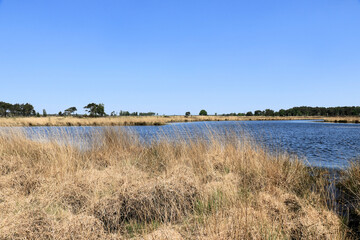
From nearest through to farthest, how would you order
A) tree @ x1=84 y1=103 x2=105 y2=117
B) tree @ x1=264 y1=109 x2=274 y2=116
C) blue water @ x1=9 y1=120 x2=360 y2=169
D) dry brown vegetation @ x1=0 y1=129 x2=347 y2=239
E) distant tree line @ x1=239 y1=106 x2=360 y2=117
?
1. dry brown vegetation @ x1=0 y1=129 x2=347 y2=239
2. blue water @ x1=9 y1=120 x2=360 y2=169
3. tree @ x1=84 y1=103 x2=105 y2=117
4. distant tree line @ x1=239 y1=106 x2=360 y2=117
5. tree @ x1=264 y1=109 x2=274 y2=116

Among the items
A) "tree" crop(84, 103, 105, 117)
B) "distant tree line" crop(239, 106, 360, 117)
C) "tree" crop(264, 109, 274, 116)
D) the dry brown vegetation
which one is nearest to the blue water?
the dry brown vegetation

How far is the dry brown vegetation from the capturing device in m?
2.54

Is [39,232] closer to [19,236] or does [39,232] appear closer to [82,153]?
[19,236]

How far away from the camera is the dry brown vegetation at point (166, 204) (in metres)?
2.54

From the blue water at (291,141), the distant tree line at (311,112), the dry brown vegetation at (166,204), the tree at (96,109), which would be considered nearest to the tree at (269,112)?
the distant tree line at (311,112)

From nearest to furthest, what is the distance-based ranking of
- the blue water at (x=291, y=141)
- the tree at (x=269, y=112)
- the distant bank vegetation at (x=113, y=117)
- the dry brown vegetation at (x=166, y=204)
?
1. the dry brown vegetation at (x=166, y=204)
2. the blue water at (x=291, y=141)
3. the distant bank vegetation at (x=113, y=117)
4. the tree at (x=269, y=112)

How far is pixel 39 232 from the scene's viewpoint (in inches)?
95.2

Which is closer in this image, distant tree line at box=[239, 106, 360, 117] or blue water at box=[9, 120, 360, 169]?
blue water at box=[9, 120, 360, 169]

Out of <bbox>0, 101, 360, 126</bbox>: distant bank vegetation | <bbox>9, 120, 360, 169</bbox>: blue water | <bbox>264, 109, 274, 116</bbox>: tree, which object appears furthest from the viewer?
<bbox>264, 109, 274, 116</bbox>: tree

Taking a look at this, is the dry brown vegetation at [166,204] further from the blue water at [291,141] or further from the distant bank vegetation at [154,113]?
the distant bank vegetation at [154,113]

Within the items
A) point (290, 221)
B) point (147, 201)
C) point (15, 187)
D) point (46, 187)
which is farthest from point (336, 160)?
point (15, 187)

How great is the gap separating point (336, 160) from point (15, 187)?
10531mm

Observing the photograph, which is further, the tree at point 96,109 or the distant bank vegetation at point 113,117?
the tree at point 96,109

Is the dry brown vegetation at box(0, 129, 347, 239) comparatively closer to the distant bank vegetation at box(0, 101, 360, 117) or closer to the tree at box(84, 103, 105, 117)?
the distant bank vegetation at box(0, 101, 360, 117)
